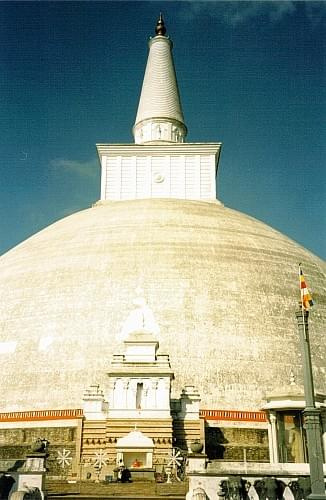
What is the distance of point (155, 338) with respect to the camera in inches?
976

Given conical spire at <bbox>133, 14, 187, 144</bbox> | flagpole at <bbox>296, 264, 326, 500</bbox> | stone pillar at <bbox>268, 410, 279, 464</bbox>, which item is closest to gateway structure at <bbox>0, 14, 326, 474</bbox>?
stone pillar at <bbox>268, 410, 279, 464</bbox>

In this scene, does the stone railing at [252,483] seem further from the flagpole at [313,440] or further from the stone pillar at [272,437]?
the stone pillar at [272,437]

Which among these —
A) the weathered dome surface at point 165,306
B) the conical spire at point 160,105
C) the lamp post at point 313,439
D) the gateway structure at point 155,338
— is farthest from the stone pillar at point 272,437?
the conical spire at point 160,105

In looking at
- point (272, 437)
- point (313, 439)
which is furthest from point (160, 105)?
point (313, 439)

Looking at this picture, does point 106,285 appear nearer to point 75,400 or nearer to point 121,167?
point 75,400

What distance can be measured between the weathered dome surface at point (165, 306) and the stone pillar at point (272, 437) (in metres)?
1.65

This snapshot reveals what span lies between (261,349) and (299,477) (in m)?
12.1

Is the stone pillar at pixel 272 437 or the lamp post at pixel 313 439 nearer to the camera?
the lamp post at pixel 313 439

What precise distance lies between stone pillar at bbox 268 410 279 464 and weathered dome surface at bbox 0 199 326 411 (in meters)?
1.65

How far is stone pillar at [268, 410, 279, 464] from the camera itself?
22.4 meters

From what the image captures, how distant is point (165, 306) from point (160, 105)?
1806 cm

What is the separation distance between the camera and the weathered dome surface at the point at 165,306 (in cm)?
2495

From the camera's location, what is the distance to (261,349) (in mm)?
25859

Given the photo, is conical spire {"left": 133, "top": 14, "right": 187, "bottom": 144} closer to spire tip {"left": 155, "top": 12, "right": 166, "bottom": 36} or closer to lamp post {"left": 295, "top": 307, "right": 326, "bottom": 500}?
spire tip {"left": 155, "top": 12, "right": 166, "bottom": 36}
